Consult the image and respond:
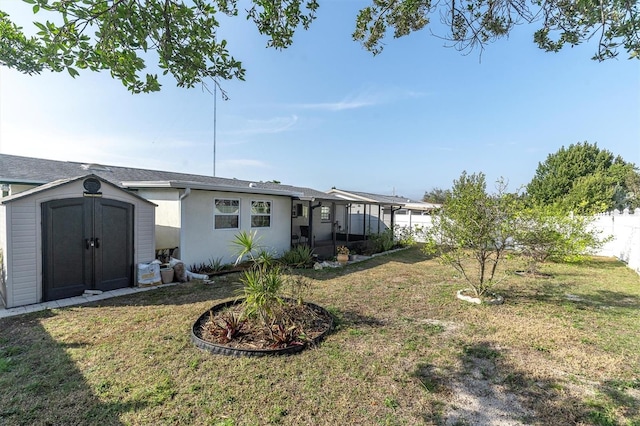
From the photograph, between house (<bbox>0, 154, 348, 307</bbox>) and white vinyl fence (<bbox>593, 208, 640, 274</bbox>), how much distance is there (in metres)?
10.3

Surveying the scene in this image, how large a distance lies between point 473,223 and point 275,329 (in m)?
4.25

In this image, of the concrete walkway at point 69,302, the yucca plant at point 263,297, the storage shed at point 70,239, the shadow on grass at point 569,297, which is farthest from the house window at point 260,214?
the shadow on grass at point 569,297

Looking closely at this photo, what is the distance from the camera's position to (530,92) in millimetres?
8820

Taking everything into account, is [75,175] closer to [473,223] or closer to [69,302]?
[69,302]

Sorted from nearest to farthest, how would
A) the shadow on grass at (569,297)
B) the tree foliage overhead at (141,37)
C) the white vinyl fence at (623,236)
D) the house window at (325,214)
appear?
the tree foliage overhead at (141,37) < the shadow on grass at (569,297) < the white vinyl fence at (623,236) < the house window at (325,214)

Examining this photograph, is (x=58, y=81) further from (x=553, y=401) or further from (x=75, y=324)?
(x=553, y=401)

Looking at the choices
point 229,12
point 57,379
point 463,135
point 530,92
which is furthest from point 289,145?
point 57,379

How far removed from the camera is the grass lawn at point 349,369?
2.62 m

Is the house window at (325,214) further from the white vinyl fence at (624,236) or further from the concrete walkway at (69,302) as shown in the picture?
the white vinyl fence at (624,236)

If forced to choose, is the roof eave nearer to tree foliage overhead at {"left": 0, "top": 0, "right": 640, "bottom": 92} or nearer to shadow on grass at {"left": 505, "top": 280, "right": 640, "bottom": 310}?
tree foliage overhead at {"left": 0, "top": 0, "right": 640, "bottom": 92}

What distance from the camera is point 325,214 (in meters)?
15.8

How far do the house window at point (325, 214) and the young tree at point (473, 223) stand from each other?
366 inches

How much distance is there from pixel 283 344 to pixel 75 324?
3.34m

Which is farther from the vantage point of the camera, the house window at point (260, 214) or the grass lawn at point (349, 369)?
the house window at point (260, 214)
